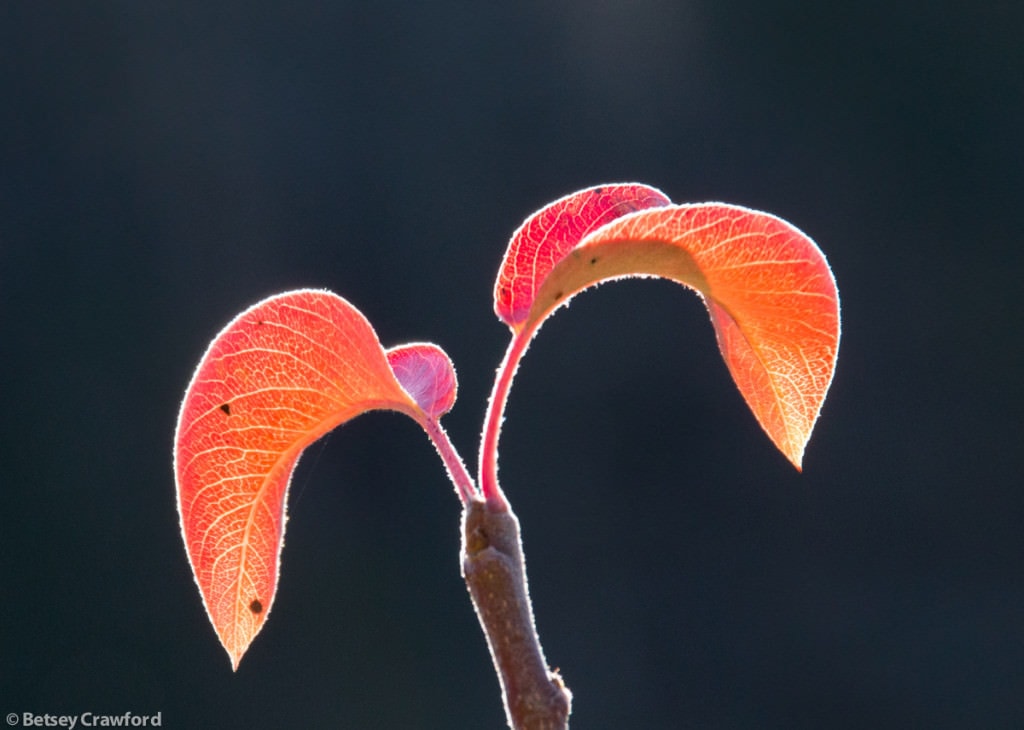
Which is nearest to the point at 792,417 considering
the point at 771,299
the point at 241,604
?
the point at 771,299

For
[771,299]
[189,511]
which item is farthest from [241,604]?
[771,299]

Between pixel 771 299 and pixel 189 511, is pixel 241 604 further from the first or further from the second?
pixel 771 299

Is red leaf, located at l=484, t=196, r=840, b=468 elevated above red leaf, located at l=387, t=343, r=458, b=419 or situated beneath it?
elevated above

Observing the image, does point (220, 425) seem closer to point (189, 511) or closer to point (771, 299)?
point (189, 511)
